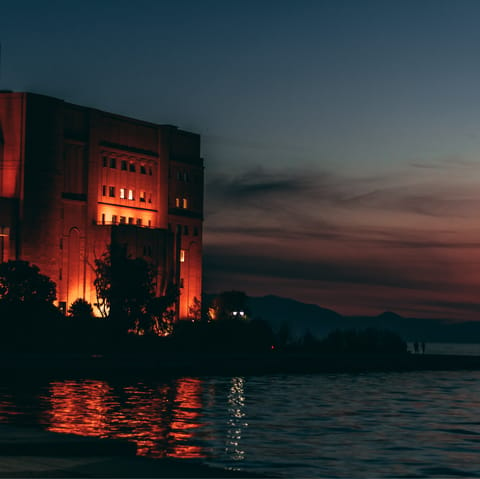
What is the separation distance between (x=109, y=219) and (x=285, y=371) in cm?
5631

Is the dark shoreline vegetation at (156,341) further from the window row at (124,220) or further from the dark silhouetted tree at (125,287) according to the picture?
the window row at (124,220)

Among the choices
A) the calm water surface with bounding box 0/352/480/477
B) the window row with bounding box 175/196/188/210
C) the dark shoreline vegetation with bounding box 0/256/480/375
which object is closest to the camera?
the calm water surface with bounding box 0/352/480/477

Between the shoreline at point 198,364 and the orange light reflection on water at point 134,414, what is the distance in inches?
383

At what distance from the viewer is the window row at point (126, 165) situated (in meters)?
139

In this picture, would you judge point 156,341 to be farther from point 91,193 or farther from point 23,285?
point 91,193

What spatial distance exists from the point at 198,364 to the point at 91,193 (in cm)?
5479

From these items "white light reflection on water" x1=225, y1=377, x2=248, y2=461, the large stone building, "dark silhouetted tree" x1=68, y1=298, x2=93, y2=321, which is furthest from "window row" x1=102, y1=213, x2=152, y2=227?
"white light reflection on water" x1=225, y1=377, x2=248, y2=461

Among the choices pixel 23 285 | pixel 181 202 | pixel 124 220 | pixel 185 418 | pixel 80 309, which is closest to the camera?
pixel 185 418

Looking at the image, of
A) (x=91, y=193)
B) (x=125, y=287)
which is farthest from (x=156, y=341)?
(x=91, y=193)

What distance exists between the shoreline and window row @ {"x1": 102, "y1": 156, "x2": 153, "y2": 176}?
4438cm

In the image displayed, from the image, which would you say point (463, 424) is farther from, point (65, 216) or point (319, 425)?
point (65, 216)

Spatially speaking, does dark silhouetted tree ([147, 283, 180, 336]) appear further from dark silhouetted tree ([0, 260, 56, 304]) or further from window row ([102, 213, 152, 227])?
dark silhouetted tree ([0, 260, 56, 304])

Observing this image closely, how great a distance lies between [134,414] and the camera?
40.8m

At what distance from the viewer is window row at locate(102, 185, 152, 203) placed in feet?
453
